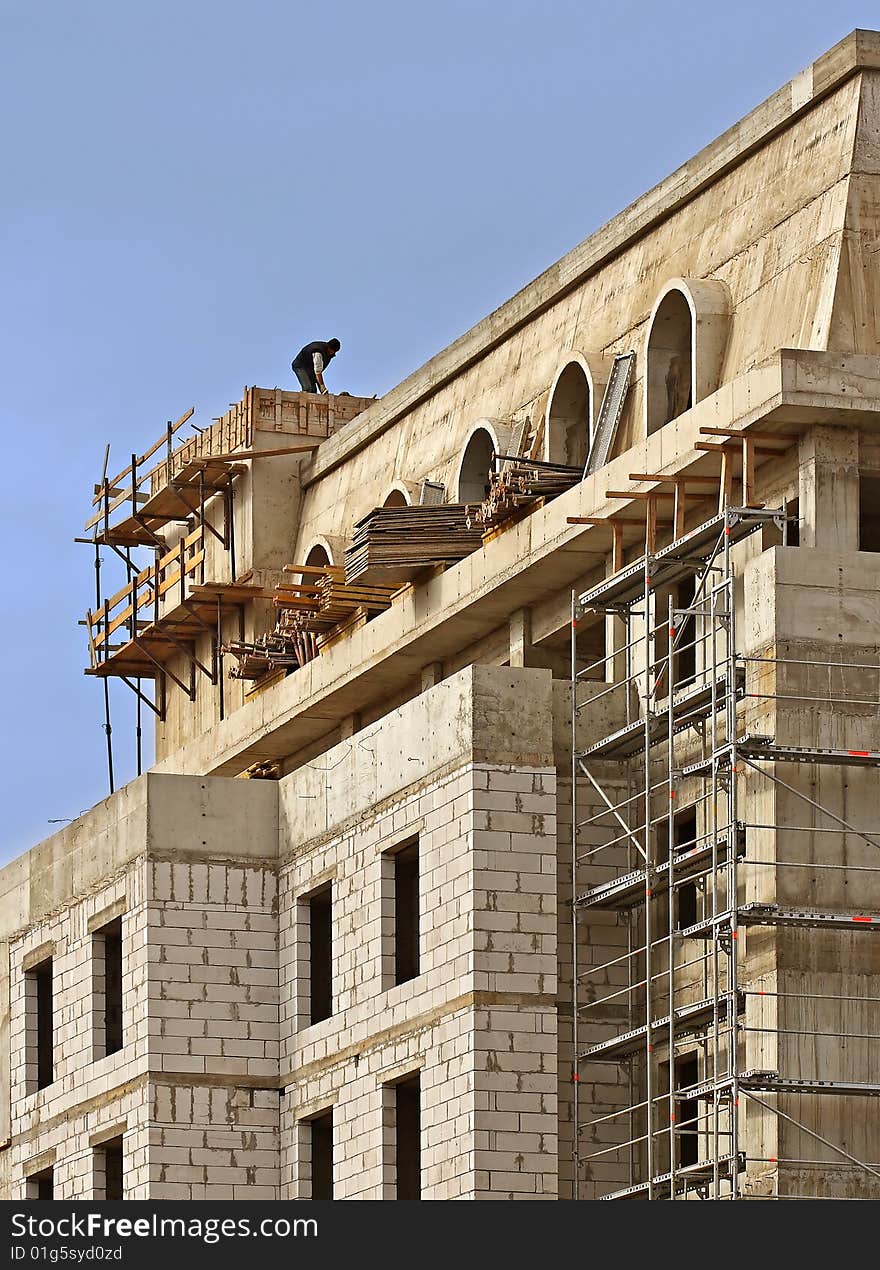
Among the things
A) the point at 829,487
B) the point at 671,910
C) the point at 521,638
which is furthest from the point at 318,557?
the point at 671,910

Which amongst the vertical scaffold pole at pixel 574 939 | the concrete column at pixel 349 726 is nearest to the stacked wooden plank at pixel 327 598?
the concrete column at pixel 349 726

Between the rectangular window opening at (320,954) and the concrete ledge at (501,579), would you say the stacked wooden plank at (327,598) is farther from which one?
the rectangular window opening at (320,954)

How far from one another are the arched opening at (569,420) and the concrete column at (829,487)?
21.0 feet

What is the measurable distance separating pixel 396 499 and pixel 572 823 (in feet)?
35.6

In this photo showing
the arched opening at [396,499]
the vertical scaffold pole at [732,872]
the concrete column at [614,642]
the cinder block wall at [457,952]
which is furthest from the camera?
the arched opening at [396,499]

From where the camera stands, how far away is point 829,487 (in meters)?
41.5

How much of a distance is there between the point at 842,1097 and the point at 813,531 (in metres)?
6.58

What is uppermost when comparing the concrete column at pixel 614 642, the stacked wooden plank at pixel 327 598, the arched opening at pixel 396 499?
the arched opening at pixel 396 499

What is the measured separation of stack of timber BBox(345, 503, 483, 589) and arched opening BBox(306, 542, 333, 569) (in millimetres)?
5606

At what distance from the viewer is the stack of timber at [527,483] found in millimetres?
46375

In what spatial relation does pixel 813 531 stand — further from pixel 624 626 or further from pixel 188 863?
pixel 188 863

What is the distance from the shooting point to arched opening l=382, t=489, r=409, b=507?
51.8 metres

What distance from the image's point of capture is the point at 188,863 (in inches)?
1832

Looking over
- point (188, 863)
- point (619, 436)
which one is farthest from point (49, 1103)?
point (619, 436)
